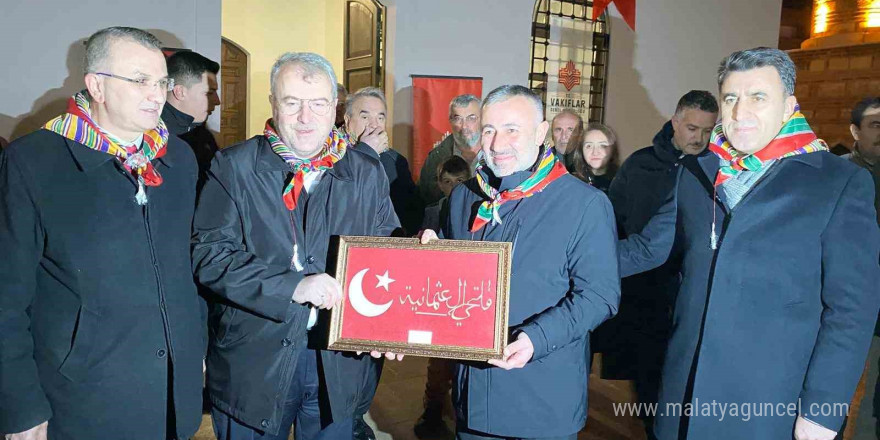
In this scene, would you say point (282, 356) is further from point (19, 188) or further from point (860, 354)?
point (860, 354)

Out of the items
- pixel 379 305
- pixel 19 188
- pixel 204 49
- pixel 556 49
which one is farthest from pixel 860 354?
pixel 556 49

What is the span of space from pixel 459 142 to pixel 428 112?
2.99m

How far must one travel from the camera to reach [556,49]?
9258 millimetres

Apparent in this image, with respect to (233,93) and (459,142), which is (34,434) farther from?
(233,93)

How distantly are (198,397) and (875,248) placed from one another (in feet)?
7.48

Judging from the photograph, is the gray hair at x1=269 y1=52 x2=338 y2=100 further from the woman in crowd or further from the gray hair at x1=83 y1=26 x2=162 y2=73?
the woman in crowd

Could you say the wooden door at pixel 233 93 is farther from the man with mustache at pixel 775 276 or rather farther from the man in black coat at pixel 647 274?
the man with mustache at pixel 775 276

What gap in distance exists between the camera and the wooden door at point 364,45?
7918 millimetres

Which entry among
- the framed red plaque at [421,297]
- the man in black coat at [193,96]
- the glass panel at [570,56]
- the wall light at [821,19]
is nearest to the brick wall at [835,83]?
the wall light at [821,19]

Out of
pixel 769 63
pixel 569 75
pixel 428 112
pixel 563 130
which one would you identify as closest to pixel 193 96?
pixel 563 130

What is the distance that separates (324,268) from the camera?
84.7 inches

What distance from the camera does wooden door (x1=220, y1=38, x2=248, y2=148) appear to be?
1023cm

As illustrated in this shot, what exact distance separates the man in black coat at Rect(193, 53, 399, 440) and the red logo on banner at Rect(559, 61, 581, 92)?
7749mm

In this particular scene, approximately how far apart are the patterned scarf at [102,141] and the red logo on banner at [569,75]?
26.5 feet
